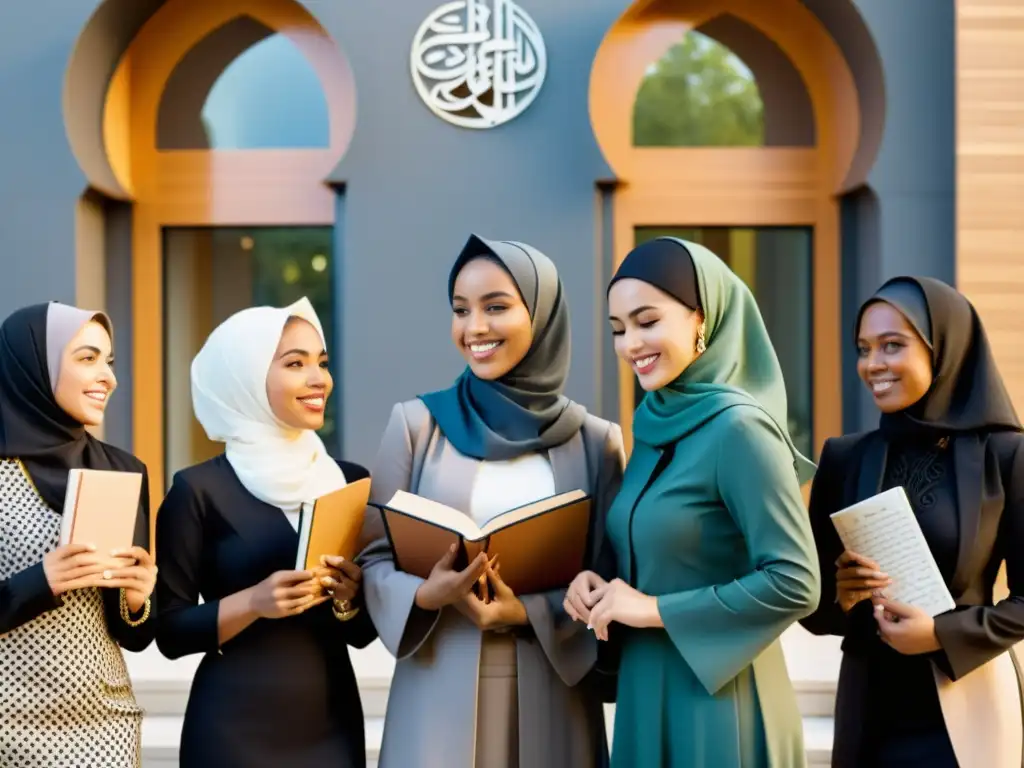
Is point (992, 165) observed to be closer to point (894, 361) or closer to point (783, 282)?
point (783, 282)

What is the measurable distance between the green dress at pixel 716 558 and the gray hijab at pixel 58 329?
138 centimetres

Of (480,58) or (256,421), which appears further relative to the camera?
(480,58)

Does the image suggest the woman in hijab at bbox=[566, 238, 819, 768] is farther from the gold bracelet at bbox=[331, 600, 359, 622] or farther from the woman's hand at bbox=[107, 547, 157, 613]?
the woman's hand at bbox=[107, 547, 157, 613]

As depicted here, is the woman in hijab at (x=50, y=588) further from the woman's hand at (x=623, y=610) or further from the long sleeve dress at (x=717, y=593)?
the long sleeve dress at (x=717, y=593)

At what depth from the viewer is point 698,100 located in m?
6.26

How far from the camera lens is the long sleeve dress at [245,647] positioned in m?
2.64

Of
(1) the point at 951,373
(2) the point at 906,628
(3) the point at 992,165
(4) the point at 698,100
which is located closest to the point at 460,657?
(2) the point at 906,628

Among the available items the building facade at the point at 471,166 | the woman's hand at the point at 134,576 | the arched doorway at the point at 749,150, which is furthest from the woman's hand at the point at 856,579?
the arched doorway at the point at 749,150

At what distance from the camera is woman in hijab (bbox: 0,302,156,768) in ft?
8.45

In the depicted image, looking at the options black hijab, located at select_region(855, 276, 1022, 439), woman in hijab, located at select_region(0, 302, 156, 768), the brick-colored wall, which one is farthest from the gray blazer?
the brick-colored wall

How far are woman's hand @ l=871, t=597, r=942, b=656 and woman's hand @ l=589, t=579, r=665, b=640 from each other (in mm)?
567

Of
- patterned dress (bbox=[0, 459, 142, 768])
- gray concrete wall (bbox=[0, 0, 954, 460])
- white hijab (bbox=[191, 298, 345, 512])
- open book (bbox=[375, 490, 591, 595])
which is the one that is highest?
gray concrete wall (bbox=[0, 0, 954, 460])

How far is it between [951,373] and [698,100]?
3.98 meters

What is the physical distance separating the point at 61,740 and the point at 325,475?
88cm
